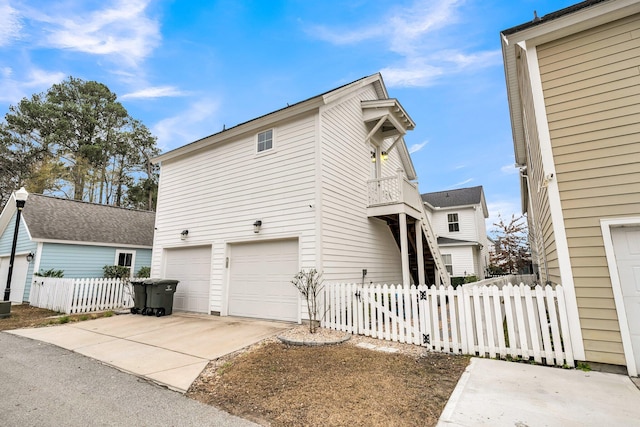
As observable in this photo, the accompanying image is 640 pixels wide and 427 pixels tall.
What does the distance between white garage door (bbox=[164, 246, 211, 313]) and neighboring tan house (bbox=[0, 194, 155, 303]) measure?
5863 mm

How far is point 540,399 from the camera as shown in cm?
311

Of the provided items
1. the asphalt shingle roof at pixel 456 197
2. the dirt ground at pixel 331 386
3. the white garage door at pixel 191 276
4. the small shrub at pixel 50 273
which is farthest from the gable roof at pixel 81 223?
the asphalt shingle roof at pixel 456 197

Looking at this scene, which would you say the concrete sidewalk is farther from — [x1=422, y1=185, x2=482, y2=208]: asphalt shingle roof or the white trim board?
[x1=422, y1=185, x2=482, y2=208]: asphalt shingle roof

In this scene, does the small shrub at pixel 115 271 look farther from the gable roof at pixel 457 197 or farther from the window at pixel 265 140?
the gable roof at pixel 457 197

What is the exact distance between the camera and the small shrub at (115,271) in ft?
45.6

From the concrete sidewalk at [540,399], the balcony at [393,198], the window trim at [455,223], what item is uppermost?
the window trim at [455,223]

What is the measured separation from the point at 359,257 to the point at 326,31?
12.0 metres

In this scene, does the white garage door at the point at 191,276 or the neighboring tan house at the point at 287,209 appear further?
the white garage door at the point at 191,276

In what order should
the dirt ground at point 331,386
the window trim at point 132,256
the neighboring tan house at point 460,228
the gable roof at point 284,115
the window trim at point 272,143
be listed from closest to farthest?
the dirt ground at point 331,386, the gable roof at point 284,115, the window trim at point 272,143, the window trim at point 132,256, the neighboring tan house at point 460,228

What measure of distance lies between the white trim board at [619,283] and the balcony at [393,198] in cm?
495

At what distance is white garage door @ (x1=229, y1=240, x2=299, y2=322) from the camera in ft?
25.5

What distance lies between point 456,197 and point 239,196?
2012cm

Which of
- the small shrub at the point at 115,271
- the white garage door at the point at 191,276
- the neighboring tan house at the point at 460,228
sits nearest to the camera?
the white garage door at the point at 191,276

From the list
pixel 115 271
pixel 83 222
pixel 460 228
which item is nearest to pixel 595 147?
pixel 115 271
